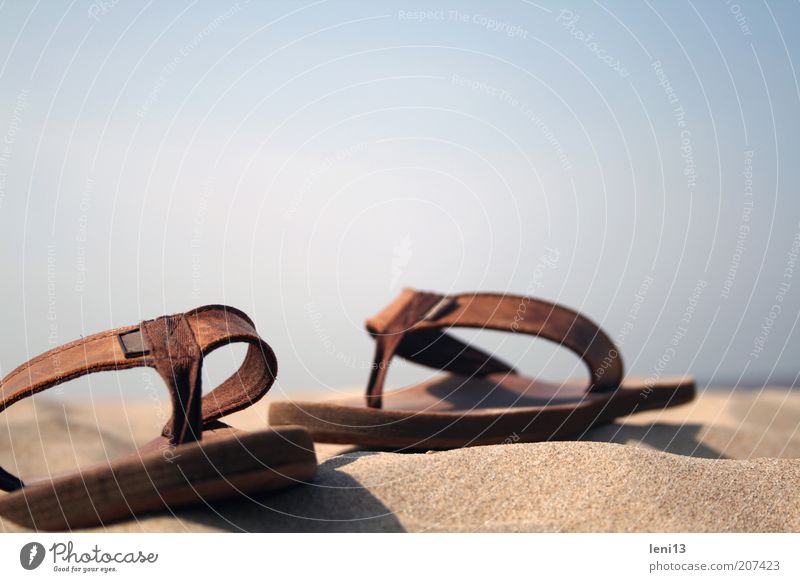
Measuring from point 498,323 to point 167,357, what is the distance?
12.4 ft

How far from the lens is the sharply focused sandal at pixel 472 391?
651cm

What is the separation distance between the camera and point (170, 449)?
12.9ft

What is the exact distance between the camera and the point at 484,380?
8445 millimetres

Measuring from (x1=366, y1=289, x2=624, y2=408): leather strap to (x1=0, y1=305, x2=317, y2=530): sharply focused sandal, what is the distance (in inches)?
108

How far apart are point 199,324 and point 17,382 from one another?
1115 mm

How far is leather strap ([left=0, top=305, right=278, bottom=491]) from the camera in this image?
4324mm

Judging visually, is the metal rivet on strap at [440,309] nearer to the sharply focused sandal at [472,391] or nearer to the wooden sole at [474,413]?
the sharply focused sandal at [472,391]

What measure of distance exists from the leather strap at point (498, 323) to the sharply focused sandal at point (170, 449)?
2.75 m

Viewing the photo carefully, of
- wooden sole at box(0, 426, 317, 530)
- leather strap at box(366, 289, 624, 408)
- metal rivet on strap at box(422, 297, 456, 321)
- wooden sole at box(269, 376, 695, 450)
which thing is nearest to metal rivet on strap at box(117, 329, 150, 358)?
wooden sole at box(0, 426, 317, 530)

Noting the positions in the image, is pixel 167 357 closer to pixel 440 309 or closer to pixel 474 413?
pixel 474 413
